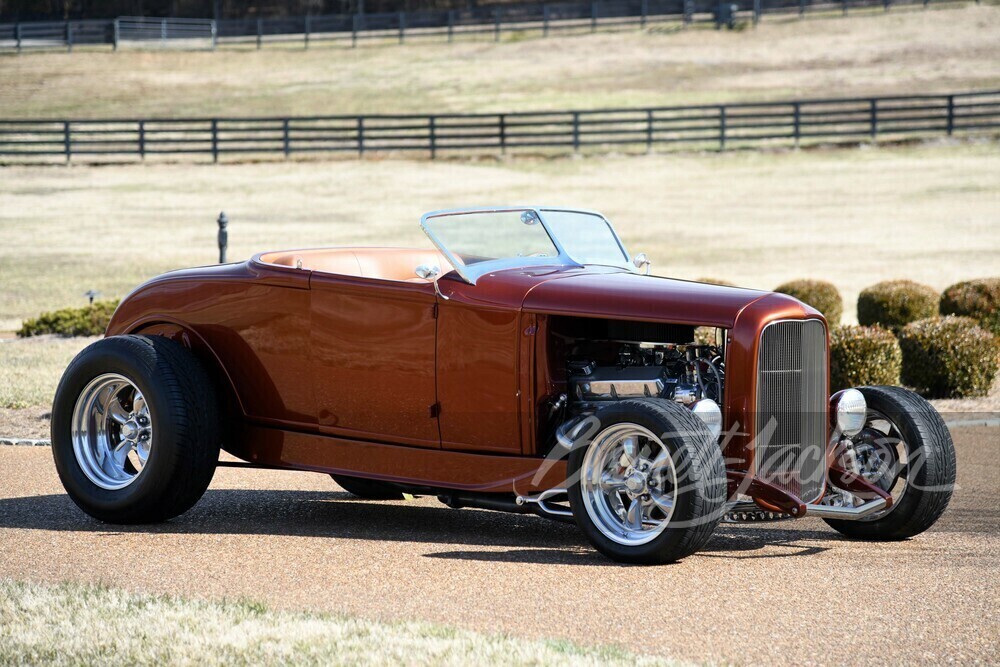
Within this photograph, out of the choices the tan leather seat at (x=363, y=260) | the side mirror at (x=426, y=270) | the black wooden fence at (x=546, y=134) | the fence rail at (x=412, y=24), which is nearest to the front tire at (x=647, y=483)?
the side mirror at (x=426, y=270)

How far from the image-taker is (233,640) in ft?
15.1

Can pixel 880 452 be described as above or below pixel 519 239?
below

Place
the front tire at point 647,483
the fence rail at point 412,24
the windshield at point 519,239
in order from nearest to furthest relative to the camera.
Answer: the front tire at point 647,483 → the windshield at point 519,239 → the fence rail at point 412,24

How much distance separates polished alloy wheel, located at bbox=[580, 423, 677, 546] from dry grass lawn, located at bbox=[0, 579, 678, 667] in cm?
144

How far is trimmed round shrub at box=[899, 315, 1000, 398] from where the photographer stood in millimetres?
12898

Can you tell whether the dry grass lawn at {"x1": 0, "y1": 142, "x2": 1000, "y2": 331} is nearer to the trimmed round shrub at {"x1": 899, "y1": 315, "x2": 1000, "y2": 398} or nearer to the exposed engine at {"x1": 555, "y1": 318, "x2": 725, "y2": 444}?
the trimmed round shrub at {"x1": 899, "y1": 315, "x2": 1000, "y2": 398}

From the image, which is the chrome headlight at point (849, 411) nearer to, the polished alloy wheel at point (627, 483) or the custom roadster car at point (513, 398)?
the custom roadster car at point (513, 398)

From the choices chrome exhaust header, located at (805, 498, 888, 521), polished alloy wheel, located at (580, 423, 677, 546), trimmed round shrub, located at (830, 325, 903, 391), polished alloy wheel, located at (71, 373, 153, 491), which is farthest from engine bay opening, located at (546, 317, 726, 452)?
trimmed round shrub, located at (830, 325, 903, 391)

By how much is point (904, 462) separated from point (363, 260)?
326 centimetres

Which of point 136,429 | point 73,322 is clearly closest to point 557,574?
point 136,429

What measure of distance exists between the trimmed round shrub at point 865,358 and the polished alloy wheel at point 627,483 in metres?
6.81

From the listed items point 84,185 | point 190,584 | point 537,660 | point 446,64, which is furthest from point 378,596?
point 446,64

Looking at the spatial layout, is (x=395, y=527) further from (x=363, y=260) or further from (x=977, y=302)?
(x=977, y=302)

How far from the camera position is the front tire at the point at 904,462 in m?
6.67
